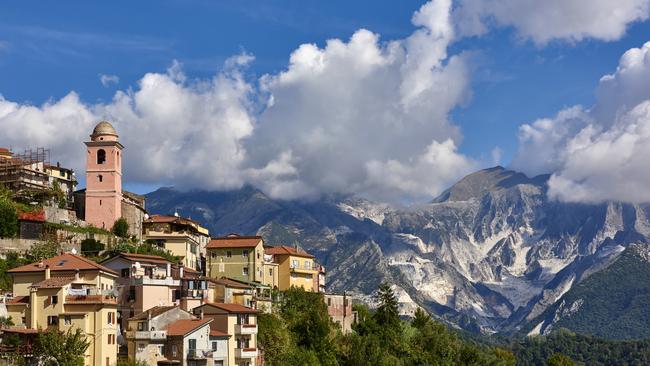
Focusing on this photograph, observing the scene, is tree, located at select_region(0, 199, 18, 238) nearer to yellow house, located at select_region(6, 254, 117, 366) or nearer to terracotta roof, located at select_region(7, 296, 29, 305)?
terracotta roof, located at select_region(7, 296, 29, 305)

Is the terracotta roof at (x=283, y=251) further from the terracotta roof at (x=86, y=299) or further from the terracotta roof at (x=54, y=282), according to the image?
the terracotta roof at (x=86, y=299)

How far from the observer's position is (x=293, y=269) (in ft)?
495

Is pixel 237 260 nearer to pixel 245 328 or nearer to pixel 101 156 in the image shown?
pixel 101 156

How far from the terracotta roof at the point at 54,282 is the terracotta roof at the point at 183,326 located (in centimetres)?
1161

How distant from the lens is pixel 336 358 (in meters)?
125

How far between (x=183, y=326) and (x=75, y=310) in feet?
42.6

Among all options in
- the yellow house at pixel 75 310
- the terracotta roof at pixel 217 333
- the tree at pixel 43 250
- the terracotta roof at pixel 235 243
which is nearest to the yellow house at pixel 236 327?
the terracotta roof at pixel 217 333

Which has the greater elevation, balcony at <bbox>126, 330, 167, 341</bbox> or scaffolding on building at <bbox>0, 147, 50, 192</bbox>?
scaffolding on building at <bbox>0, 147, 50, 192</bbox>

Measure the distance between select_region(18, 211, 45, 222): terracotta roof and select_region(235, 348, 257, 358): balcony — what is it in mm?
32948

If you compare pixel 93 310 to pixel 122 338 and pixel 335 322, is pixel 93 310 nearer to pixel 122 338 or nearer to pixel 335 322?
pixel 122 338

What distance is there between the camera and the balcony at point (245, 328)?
10788cm

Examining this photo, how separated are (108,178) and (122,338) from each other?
43.0 metres

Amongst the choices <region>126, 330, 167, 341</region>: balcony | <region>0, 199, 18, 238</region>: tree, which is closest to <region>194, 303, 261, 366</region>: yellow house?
<region>126, 330, 167, 341</region>: balcony

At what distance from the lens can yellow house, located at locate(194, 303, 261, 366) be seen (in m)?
106
